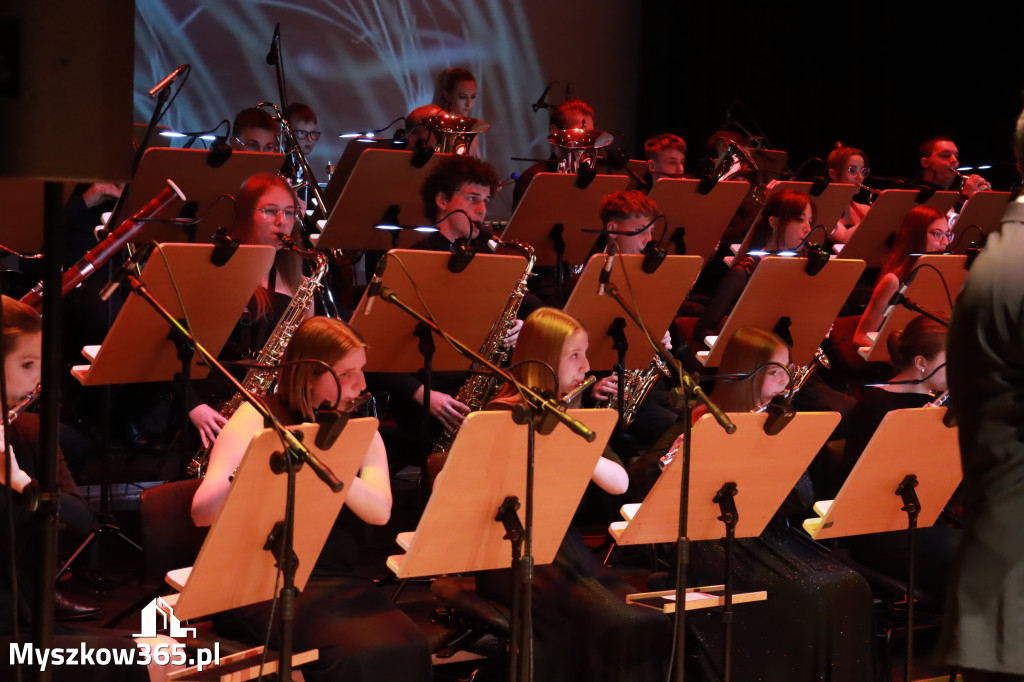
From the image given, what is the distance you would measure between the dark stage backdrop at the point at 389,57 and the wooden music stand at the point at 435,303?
364 cm

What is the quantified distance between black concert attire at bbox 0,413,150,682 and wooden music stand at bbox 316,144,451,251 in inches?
70.6

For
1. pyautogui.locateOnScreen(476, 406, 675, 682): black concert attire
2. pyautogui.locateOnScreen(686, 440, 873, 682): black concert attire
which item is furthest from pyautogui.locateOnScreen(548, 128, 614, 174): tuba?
pyautogui.locateOnScreen(476, 406, 675, 682): black concert attire

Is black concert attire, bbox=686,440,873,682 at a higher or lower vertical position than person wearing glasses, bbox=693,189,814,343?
lower

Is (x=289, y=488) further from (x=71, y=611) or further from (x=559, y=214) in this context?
(x=559, y=214)

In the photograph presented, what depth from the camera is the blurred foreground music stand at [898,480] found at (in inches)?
122

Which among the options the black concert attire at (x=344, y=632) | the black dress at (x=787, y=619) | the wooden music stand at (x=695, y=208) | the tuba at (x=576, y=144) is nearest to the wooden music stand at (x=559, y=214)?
the wooden music stand at (x=695, y=208)

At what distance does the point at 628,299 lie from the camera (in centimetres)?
392

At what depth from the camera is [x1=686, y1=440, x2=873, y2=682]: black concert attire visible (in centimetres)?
333

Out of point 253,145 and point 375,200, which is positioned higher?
point 253,145

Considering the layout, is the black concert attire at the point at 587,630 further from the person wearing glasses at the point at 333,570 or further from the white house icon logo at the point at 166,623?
the white house icon logo at the point at 166,623

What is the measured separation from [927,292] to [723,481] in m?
1.88

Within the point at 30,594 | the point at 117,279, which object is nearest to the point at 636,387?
the point at 30,594

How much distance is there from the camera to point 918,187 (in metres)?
5.91

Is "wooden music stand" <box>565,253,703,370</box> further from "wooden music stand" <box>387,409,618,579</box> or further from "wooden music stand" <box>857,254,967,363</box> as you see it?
"wooden music stand" <box>387,409,618,579</box>
